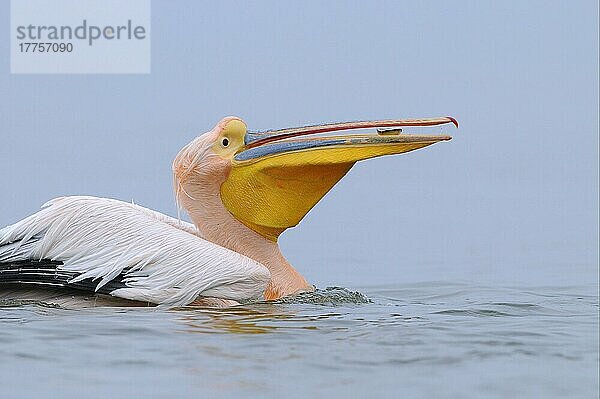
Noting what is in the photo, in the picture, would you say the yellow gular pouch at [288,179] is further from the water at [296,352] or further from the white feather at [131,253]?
the water at [296,352]

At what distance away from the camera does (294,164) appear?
6336 millimetres

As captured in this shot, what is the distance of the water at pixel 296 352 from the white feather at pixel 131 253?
154mm

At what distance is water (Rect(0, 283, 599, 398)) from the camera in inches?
150

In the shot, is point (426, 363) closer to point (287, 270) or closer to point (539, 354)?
point (539, 354)

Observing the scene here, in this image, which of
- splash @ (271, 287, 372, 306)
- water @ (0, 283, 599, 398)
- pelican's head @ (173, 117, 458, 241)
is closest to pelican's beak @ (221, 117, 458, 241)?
pelican's head @ (173, 117, 458, 241)

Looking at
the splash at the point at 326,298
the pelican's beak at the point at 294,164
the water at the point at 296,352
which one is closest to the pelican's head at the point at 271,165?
the pelican's beak at the point at 294,164

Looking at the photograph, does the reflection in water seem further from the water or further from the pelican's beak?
the pelican's beak

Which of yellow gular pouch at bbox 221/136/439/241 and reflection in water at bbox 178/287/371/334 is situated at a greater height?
yellow gular pouch at bbox 221/136/439/241

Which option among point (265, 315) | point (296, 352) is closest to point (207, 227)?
point (265, 315)

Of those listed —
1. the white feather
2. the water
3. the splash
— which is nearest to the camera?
the water

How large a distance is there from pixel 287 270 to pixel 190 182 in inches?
25.5

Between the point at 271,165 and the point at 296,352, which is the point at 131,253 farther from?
the point at 296,352

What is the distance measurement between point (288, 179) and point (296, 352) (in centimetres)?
217

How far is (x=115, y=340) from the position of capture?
182 inches
